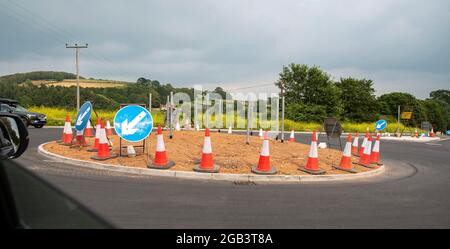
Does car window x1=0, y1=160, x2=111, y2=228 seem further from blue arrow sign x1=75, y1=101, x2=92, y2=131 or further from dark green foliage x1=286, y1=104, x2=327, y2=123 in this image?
dark green foliage x1=286, y1=104, x2=327, y2=123

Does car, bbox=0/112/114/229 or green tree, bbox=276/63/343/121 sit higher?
green tree, bbox=276/63/343/121

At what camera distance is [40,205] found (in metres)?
1.56

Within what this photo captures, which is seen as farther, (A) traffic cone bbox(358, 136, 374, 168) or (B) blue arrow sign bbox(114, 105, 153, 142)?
(A) traffic cone bbox(358, 136, 374, 168)

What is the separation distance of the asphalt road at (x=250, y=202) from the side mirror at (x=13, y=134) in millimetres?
1898

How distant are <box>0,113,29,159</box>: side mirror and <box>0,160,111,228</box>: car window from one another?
1.00 ft

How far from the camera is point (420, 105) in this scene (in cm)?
8794

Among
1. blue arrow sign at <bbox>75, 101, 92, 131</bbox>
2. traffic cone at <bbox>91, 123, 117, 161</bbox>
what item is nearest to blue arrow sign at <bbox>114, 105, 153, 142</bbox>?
traffic cone at <bbox>91, 123, 117, 161</bbox>

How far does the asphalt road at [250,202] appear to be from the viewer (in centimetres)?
380

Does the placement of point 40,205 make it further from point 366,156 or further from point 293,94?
point 293,94

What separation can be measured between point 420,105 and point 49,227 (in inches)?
4218

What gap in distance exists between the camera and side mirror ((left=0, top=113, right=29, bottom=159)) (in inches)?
71.7
